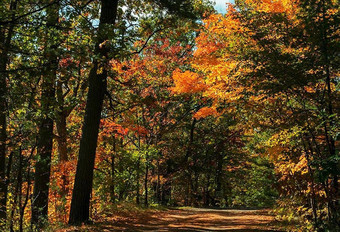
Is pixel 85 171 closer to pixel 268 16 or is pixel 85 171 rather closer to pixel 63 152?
pixel 63 152

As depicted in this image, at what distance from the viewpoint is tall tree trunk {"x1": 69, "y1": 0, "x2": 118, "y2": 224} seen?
7.88 m

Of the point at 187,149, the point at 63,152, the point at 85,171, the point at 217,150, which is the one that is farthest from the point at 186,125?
the point at 85,171

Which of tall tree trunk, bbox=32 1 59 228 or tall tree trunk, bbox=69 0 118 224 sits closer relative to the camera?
tall tree trunk, bbox=32 1 59 228

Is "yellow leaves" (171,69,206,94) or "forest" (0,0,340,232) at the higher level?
"yellow leaves" (171,69,206,94)

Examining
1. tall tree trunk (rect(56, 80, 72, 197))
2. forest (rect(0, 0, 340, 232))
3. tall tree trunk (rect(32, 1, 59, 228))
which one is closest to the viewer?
tall tree trunk (rect(32, 1, 59, 228))

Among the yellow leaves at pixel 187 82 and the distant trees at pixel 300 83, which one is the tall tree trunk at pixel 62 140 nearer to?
the yellow leaves at pixel 187 82

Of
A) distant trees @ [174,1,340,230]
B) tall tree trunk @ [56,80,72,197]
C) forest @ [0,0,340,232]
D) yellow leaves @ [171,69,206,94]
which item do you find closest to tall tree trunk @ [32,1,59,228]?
forest @ [0,0,340,232]

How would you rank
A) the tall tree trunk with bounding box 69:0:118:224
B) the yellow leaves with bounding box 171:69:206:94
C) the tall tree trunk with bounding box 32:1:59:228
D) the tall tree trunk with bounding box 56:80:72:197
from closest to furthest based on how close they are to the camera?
the tall tree trunk with bounding box 32:1:59:228, the tall tree trunk with bounding box 69:0:118:224, the tall tree trunk with bounding box 56:80:72:197, the yellow leaves with bounding box 171:69:206:94

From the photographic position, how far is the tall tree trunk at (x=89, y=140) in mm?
7883

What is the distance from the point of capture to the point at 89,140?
27.0 feet

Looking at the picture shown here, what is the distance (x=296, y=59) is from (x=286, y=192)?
3.50 m

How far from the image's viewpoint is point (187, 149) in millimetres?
22172

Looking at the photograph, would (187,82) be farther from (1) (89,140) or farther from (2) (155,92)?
(1) (89,140)

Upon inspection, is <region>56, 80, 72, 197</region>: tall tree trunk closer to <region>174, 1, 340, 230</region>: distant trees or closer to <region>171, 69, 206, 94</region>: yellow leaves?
<region>171, 69, 206, 94</region>: yellow leaves
